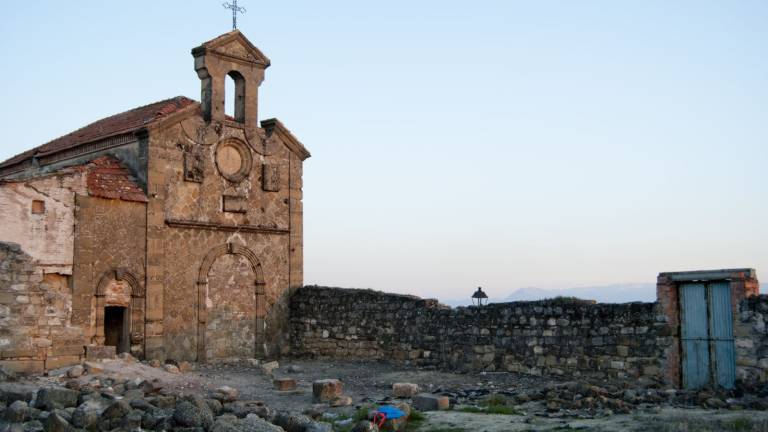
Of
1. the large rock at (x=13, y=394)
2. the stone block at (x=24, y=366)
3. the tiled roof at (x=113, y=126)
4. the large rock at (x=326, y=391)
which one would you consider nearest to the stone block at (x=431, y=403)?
the large rock at (x=326, y=391)

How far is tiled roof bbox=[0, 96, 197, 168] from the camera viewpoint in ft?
63.2

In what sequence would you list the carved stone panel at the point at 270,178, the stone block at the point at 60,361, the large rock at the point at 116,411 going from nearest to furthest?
the large rock at the point at 116,411 < the stone block at the point at 60,361 < the carved stone panel at the point at 270,178

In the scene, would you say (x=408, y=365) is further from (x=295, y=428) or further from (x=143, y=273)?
(x=295, y=428)

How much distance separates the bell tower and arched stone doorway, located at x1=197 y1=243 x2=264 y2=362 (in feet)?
12.2

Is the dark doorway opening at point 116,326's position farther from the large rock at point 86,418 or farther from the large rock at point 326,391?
the large rock at point 86,418

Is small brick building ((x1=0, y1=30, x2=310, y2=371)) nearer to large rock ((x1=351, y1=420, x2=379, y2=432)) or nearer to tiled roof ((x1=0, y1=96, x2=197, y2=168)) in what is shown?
tiled roof ((x1=0, y1=96, x2=197, y2=168))

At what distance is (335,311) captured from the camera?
20.0 meters

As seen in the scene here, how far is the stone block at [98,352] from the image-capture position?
15906 mm

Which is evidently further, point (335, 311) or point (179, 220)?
point (335, 311)

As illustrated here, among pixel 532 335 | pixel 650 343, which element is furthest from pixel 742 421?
pixel 532 335

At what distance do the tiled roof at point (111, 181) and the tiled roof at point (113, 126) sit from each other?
1.06 m

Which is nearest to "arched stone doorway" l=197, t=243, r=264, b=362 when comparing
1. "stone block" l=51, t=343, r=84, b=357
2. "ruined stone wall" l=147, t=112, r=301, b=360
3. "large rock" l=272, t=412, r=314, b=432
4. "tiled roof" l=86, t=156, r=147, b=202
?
"ruined stone wall" l=147, t=112, r=301, b=360

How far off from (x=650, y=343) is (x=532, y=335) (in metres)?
2.62

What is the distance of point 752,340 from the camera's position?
38.9 ft
